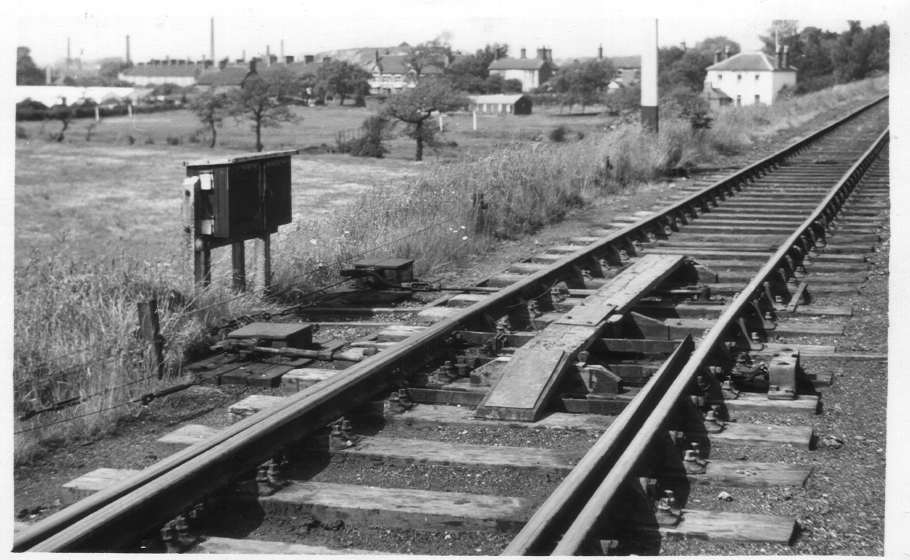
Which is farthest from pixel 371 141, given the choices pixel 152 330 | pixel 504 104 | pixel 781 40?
pixel 781 40

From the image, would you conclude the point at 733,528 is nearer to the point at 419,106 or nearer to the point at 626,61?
the point at 419,106

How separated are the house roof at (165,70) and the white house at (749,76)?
6754cm

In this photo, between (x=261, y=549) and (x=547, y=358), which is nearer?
(x=261, y=549)

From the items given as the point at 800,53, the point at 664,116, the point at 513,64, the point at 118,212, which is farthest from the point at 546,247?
the point at 513,64

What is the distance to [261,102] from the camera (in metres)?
66.1

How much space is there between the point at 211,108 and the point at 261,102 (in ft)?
9.61

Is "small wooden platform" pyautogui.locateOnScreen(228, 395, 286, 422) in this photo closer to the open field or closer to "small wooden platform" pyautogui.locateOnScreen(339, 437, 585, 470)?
"small wooden platform" pyautogui.locateOnScreen(339, 437, 585, 470)

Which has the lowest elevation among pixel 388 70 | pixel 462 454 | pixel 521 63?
pixel 462 454

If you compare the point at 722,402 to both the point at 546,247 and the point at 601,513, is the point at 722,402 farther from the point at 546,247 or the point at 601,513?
the point at 546,247

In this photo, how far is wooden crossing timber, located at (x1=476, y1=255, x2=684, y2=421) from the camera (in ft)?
18.1

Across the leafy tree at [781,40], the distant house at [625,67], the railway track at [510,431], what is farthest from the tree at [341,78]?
the railway track at [510,431]

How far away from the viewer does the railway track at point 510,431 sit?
4062 millimetres

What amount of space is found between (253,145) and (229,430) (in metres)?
59.2

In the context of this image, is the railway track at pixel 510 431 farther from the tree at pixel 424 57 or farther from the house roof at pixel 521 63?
the house roof at pixel 521 63
